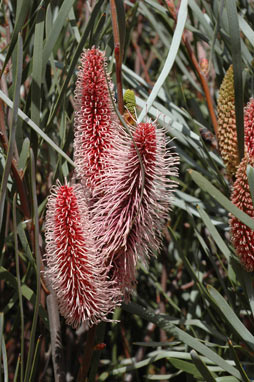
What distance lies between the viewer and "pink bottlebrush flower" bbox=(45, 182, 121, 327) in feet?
2.22

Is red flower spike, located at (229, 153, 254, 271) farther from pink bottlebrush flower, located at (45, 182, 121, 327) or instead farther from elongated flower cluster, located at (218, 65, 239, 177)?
pink bottlebrush flower, located at (45, 182, 121, 327)

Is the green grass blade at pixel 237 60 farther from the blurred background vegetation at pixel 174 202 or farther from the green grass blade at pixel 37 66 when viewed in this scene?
the green grass blade at pixel 37 66

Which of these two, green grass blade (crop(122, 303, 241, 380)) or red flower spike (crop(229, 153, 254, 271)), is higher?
red flower spike (crop(229, 153, 254, 271))

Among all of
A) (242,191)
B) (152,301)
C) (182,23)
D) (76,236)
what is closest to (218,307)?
(242,191)

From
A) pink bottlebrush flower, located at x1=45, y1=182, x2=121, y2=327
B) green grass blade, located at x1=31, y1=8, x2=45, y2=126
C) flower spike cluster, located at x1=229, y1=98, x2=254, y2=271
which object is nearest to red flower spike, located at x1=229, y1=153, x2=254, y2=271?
flower spike cluster, located at x1=229, y1=98, x2=254, y2=271

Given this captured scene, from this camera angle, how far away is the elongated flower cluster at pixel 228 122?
922 millimetres

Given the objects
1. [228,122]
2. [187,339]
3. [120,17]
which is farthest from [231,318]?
[120,17]

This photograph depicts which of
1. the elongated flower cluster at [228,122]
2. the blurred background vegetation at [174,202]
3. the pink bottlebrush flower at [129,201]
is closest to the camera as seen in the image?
the pink bottlebrush flower at [129,201]

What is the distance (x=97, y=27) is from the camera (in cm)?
92

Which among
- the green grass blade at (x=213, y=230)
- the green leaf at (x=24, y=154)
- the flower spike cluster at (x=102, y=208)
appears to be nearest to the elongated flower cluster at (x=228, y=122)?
the green grass blade at (x=213, y=230)

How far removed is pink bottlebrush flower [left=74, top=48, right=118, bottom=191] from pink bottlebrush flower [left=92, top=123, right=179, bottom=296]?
0.02m

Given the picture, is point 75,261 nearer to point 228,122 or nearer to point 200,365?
point 200,365

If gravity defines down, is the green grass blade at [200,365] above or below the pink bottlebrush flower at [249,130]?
below

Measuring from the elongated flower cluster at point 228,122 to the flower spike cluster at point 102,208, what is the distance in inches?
9.2
